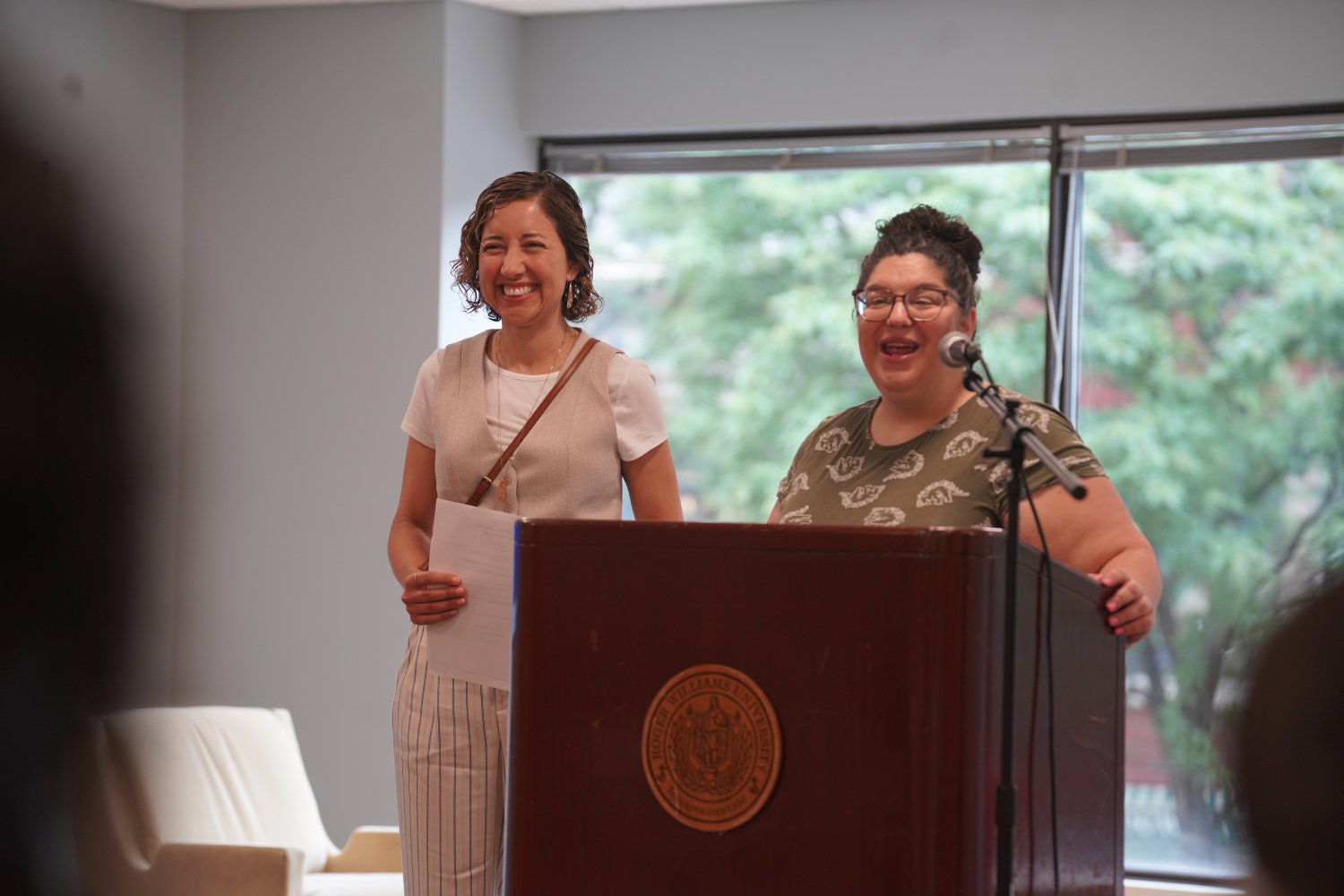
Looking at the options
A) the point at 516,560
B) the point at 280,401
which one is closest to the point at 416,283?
the point at 280,401

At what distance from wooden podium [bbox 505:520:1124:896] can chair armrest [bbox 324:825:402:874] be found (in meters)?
2.88

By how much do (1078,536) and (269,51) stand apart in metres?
3.67

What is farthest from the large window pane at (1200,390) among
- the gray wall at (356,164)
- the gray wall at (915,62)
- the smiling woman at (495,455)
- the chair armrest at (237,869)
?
the smiling woman at (495,455)

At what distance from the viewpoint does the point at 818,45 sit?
4586 millimetres

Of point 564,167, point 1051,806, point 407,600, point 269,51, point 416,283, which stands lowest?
point 1051,806

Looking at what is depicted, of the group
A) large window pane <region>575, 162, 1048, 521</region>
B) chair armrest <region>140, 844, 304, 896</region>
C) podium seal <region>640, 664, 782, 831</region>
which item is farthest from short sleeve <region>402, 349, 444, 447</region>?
large window pane <region>575, 162, 1048, 521</region>

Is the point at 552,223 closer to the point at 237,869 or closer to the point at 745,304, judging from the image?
the point at 237,869

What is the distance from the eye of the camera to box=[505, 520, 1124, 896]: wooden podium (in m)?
1.19

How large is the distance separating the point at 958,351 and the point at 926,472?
35 centimetres

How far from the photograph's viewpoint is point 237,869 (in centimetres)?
341

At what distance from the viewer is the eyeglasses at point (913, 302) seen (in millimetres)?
1990

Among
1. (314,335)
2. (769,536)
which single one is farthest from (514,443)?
(314,335)

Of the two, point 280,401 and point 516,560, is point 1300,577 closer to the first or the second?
point 516,560

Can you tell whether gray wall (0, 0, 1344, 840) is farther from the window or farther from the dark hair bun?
the dark hair bun
